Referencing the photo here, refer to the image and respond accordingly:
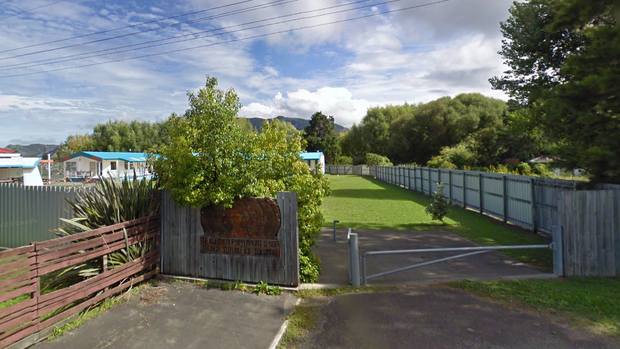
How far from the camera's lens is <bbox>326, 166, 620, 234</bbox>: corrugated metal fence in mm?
10212

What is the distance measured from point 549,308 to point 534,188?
7645mm

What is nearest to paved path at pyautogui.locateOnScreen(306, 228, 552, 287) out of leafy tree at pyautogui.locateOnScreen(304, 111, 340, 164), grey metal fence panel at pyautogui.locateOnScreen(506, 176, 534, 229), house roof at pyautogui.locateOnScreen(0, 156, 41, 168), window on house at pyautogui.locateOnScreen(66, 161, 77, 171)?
grey metal fence panel at pyautogui.locateOnScreen(506, 176, 534, 229)

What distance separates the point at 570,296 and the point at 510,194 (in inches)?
333

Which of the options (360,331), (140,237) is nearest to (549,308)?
(360,331)

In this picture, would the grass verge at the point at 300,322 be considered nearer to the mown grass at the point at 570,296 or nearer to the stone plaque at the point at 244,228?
the stone plaque at the point at 244,228

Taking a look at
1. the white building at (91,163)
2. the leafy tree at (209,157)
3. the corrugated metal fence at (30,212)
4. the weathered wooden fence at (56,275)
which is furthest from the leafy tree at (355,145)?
the weathered wooden fence at (56,275)

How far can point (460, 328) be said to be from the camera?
14.3 feet

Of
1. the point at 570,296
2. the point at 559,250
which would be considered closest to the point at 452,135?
the point at 559,250

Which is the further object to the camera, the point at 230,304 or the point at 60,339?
the point at 230,304

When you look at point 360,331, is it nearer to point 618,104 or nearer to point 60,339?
point 60,339

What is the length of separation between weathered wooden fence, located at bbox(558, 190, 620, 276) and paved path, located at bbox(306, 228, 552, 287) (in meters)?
0.64

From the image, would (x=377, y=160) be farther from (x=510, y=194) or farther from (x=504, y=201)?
(x=510, y=194)

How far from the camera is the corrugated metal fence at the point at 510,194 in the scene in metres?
10.2

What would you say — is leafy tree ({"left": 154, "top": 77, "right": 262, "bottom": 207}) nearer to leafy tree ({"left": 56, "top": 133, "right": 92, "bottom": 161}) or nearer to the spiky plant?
the spiky plant
